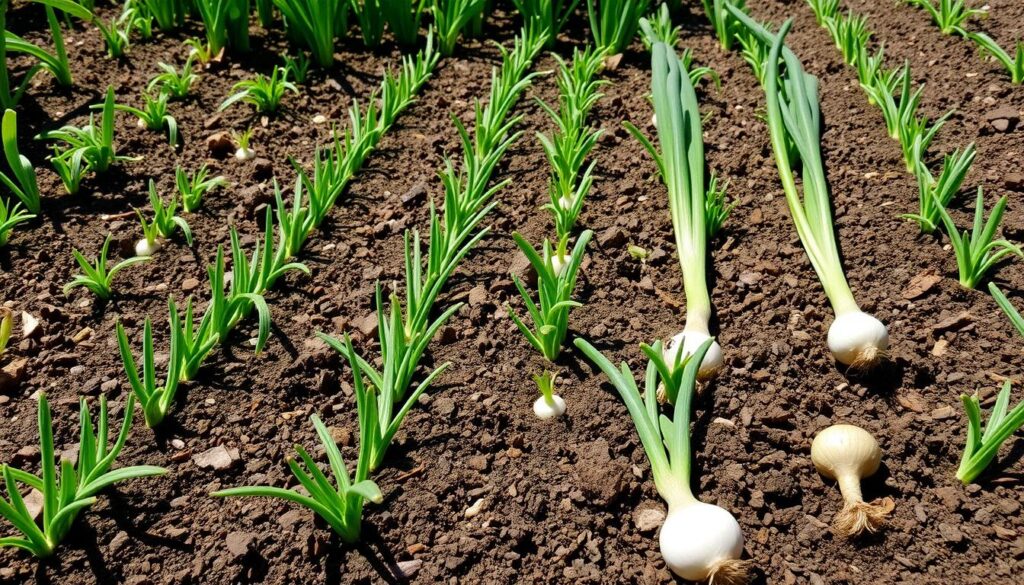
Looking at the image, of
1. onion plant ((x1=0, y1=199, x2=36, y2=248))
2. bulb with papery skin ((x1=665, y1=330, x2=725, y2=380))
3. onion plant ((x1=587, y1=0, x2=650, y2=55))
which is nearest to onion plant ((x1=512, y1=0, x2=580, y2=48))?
onion plant ((x1=587, y1=0, x2=650, y2=55))

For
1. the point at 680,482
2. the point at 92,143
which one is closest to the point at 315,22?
the point at 92,143

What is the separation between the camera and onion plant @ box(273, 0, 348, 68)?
2988 mm

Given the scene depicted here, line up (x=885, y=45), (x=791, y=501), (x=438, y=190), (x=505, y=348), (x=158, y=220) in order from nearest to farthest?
1. (x=791, y=501)
2. (x=505, y=348)
3. (x=158, y=220)
4. (x=438, y=190)
5. (x=885, y=45)

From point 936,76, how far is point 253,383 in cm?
249

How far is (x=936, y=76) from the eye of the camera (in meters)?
2.82

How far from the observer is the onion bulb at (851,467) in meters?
1.45

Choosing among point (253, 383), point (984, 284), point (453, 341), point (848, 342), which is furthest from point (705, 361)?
point (253, 383)

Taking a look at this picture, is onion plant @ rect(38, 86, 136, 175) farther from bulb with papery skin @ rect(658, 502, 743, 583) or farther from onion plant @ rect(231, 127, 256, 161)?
bulb with papery skin @ rect(658, 502, 743, 583)

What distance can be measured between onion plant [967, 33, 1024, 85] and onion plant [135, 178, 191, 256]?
260 cm

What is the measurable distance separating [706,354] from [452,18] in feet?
6.55

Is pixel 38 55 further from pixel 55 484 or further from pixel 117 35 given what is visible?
pixel 55 484

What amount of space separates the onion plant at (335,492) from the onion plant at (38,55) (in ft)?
5.80

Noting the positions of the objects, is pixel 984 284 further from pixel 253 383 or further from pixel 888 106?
pixel 253 383

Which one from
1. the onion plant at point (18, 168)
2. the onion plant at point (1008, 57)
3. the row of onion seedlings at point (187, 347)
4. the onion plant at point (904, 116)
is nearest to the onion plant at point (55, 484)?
the row of onion seedlings at point (187, 347)
